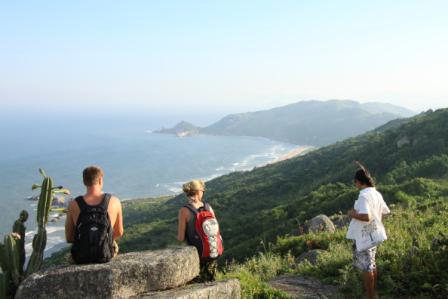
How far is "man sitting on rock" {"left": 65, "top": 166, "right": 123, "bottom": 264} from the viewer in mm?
5234

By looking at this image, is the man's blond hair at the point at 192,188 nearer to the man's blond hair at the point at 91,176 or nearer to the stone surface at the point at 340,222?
the man's blond hair at the point at 91,176

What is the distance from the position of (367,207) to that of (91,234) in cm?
396

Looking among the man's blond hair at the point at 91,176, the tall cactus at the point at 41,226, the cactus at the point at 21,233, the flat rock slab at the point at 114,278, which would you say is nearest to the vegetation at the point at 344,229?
the flat rock slab at the point at 114,278

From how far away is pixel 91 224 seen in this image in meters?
5.23

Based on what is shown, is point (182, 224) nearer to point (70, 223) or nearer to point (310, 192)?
point (70, 223)

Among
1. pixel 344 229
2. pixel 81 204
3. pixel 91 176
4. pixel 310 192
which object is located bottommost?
pixel 310 192

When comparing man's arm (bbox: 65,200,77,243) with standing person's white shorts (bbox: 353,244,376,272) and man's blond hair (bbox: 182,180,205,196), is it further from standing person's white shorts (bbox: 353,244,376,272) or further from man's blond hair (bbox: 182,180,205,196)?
standing person's white shorts (bbox: 353,244,376,272)

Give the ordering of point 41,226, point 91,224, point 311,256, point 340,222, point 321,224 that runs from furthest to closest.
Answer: point 340,222, point 321,224, point 311,256, point 41,226, point 91,224

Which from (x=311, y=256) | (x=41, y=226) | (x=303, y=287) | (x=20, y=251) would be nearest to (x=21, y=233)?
(x=20, y=251)

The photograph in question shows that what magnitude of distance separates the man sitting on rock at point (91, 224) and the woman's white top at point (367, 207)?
364 cm

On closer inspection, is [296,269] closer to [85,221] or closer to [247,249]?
[85,221]

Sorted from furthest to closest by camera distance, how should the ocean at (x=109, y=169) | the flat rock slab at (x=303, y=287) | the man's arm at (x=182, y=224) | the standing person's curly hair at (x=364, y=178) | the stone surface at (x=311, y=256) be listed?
the ocean at (x=109, y=169) → the stone surface at (x=311, y=256) → the flat rock slab at (x=303, y=287) → the standing person's curly hair at (x=364, y=178) → the man's arm at (x=182, y=224)

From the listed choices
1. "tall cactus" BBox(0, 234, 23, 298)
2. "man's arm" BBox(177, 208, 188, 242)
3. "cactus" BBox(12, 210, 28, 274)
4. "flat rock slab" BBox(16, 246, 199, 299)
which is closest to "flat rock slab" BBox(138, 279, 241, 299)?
"flat rock slab" BBox(16, 246, 199, 299)

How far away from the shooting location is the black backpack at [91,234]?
5227 mm
